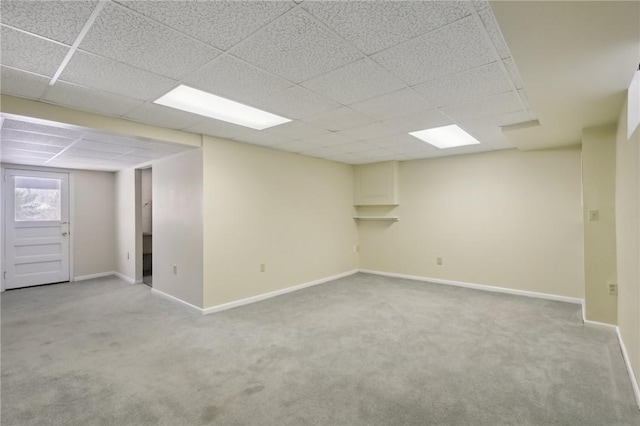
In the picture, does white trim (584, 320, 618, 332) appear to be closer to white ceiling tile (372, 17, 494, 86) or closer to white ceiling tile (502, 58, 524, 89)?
white ceiling tile (502, 58, 524, 89)

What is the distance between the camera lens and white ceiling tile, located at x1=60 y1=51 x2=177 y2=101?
2051 mm

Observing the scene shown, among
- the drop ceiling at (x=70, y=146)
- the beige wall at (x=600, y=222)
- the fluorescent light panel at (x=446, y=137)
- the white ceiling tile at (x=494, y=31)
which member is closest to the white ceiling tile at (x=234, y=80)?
the white ceiling tile at (x=494, y=31)

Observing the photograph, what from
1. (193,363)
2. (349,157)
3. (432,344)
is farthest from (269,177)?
(432,344)

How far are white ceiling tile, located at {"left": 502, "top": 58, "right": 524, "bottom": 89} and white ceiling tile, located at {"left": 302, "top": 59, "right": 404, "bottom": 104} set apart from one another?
0.70 meters

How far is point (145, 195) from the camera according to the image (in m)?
7.13

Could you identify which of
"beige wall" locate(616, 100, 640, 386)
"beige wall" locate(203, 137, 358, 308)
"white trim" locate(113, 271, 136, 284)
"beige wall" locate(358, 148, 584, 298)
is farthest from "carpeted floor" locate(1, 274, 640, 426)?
"white trim" locate(113, 271, 136, 284)

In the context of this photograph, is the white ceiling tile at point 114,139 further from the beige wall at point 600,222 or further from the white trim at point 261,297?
the beige wall at point 600,222

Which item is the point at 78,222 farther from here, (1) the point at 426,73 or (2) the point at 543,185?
(2) the point at 543,185

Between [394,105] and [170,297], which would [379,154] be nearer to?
[394,105]

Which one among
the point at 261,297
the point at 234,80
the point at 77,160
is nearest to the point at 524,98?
the point at 234,80

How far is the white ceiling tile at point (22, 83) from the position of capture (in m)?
2.19

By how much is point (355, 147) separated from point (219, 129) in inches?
79.0

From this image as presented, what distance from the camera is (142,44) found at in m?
1.83

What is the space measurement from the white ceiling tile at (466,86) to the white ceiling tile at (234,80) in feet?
3.80
